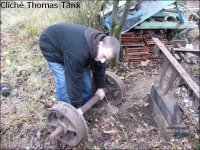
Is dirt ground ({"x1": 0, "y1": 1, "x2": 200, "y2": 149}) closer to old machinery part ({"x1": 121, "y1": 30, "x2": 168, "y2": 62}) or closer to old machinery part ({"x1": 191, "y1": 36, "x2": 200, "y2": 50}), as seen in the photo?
old machinery part ({"x1": 121, "y1": 30, "x2": 168, "y2": 62})

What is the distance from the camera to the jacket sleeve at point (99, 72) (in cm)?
307

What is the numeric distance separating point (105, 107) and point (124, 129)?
59 centimetres

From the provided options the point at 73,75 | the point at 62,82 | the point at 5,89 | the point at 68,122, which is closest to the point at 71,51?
the point at 73,75

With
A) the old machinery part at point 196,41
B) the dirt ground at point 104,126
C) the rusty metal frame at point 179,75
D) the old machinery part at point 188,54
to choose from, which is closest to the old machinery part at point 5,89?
the dirt ground at point 104,126

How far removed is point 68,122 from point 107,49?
1.16 metres

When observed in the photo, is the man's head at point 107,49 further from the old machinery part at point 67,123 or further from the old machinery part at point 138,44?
the old machinery part at point 138,44

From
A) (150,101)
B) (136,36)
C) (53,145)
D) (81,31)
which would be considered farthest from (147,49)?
(53,145)

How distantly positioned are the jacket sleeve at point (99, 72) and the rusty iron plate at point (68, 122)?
74 cm

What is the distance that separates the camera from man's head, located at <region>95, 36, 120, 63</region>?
2377mm

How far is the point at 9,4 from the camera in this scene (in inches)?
282

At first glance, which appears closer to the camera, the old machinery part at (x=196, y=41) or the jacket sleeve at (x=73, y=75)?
the jacket sleeve at (x=73, y=75)

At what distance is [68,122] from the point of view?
280 centimetres

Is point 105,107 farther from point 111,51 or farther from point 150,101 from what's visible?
point 111,51

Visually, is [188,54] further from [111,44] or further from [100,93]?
[100,93]
